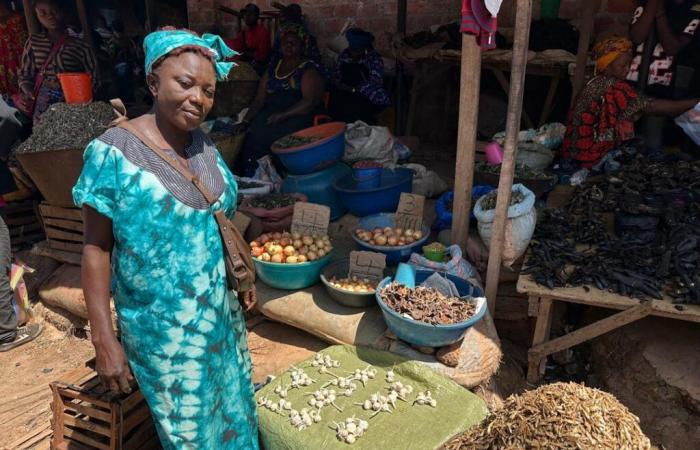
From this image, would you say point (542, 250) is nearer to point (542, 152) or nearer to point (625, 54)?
point (542, 152)

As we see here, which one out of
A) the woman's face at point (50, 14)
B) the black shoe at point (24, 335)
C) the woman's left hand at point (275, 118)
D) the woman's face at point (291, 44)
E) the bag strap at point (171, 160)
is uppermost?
the woman's face at point (50, 14)

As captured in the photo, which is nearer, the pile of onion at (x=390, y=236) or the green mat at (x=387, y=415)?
the green mat at (x=387, y=415)

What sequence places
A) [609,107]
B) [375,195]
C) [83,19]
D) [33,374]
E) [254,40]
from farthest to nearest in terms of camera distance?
[83,19]
[254,40]
[609,107]
[375,195]
[33,374]

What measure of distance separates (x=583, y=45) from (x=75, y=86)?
17.2ft

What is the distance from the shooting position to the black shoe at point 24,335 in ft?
15.6

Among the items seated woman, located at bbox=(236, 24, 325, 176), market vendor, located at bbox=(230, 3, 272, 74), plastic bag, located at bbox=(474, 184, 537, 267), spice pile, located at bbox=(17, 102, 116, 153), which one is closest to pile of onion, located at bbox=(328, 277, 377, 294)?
plastic bag, located at bbox=(474, 184, 537, 267)

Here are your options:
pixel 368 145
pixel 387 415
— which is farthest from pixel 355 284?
pixel 368 145

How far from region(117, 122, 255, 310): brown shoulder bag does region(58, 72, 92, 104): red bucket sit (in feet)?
11.6

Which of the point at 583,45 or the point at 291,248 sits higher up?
the point at 583,45

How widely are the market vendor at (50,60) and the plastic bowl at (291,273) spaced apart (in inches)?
163

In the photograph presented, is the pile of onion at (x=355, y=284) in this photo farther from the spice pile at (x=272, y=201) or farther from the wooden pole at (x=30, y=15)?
the wooden pole at (x=30, y=15)

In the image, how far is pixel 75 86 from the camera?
4809mm

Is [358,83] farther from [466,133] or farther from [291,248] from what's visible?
[291,248]

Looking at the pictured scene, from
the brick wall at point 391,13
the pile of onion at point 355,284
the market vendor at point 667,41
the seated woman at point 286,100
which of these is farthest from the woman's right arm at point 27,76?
the market vendor at point 667,41
